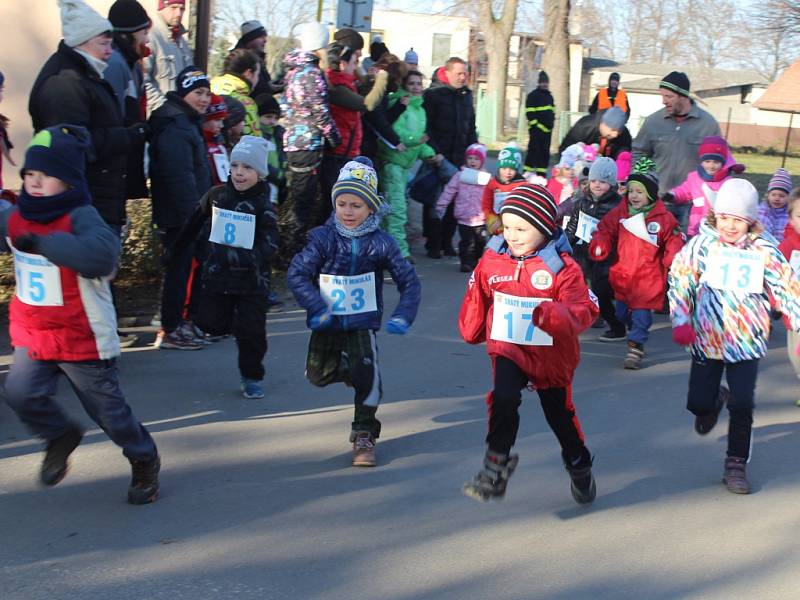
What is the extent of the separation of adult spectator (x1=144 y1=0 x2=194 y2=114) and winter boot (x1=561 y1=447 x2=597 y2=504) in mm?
5526

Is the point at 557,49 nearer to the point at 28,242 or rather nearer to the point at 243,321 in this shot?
the point at 243,321

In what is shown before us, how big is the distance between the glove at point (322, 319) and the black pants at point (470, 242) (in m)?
6.40

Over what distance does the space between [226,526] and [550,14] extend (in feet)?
104

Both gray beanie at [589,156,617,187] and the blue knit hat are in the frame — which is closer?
the blue knit hat

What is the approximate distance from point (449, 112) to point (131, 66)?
6259 millimetres

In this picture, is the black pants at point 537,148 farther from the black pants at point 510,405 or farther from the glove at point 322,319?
the black pants at point 510,405

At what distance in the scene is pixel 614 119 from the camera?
13.3m

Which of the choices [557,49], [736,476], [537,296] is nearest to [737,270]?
[736,476]

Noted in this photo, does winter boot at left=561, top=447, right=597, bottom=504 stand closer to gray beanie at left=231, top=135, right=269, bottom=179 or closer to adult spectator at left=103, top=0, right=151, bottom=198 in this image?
gray beanie at left=231, top=135, right=269, bottom=179

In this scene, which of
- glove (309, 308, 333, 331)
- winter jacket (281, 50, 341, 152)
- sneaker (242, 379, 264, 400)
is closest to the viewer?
glove (309, 308, 333, 331)

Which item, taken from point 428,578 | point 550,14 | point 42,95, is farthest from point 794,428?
point 550,14

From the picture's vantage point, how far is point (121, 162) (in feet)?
24.1

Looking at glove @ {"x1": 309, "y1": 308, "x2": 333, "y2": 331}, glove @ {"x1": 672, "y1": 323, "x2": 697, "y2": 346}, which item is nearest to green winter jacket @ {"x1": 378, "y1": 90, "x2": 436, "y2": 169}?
glove @ {"x1": 309, "y1": 308, "x2": 333, "y2": 331}

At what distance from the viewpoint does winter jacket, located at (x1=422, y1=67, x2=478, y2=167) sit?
13.7 m
